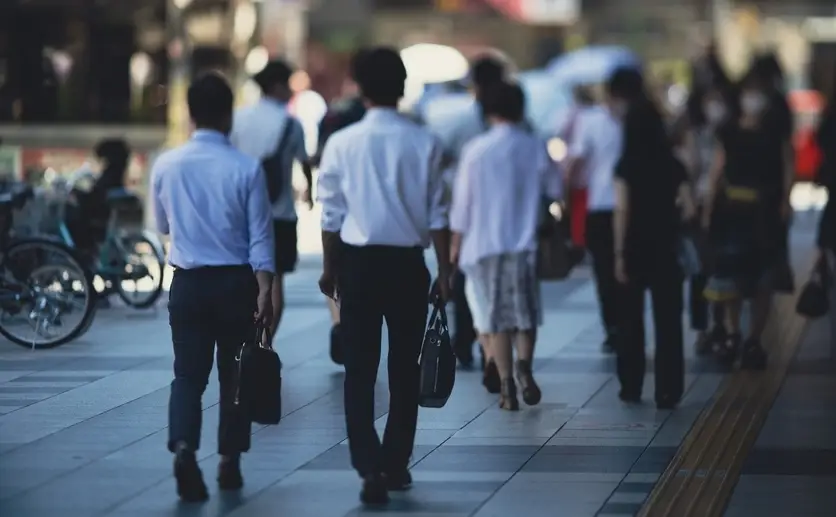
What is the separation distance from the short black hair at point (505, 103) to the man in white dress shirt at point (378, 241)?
→ 2.92 m

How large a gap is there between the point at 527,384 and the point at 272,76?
10.3 ft

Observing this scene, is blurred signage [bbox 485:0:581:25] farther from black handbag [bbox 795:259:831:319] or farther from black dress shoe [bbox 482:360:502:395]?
black dress shoe [bbox 482:360:502:395]

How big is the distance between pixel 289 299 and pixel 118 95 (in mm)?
6556

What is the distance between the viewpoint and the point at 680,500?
8750 mm

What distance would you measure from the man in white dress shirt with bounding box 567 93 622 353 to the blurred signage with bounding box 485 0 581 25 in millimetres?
36122

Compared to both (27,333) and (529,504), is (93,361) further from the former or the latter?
(529,504)

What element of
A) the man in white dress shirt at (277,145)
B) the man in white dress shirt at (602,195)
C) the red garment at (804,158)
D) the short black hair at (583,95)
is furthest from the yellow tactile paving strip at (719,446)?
the red garment at (804,158)

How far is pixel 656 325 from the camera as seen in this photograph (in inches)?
473

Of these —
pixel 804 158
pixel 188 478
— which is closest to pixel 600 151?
pixel 188 478

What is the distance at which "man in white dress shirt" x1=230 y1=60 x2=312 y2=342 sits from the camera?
532 inches

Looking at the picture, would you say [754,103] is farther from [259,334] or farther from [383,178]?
[259,334]

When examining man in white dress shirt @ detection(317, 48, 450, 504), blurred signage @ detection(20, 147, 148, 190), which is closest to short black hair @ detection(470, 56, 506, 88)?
man in white dress shirt @ detection(317, 48, 450, 504)

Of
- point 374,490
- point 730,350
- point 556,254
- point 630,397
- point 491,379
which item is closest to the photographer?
point 374,490

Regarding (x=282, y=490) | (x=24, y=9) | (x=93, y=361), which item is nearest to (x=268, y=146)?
(x=93, y=361)
